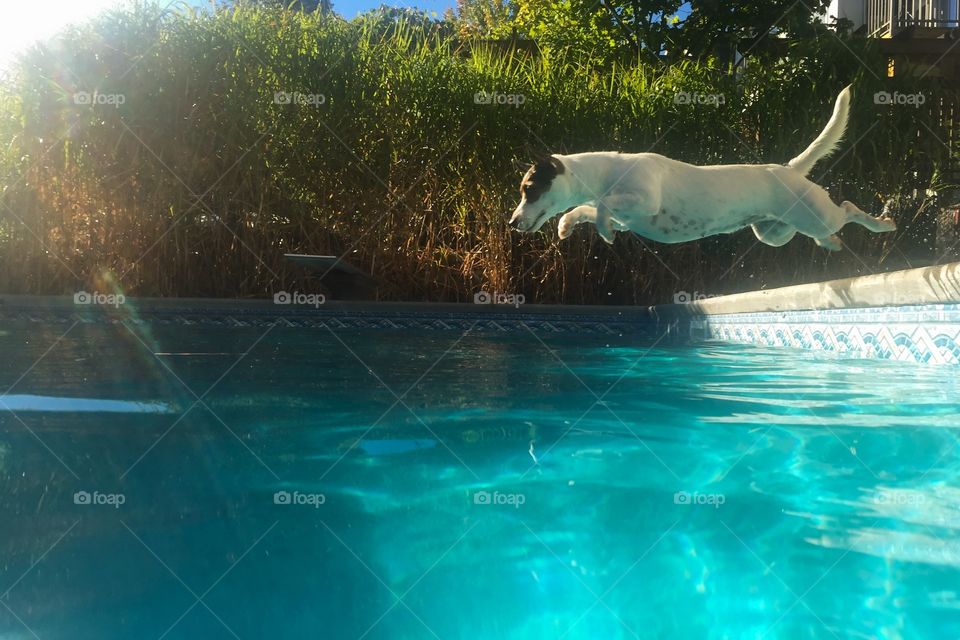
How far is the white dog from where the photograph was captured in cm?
405

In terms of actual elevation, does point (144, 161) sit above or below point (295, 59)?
below

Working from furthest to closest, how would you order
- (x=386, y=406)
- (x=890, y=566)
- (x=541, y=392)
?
(x=541, y=392) < (x=386, y=406) < (x=890, y=566)

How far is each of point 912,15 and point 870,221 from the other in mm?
9689

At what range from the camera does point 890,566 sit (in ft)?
4.26

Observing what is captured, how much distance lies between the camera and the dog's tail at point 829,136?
4508mm

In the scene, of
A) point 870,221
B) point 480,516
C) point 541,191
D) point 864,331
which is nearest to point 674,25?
point 870,221

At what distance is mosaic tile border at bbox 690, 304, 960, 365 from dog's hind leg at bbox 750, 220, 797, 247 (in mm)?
473

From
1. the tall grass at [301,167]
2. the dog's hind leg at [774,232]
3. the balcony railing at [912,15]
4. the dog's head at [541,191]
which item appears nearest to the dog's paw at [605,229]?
the dog's head at [541,191]

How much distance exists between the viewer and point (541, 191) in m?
4.02

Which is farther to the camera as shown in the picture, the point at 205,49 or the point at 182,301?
the point at 205,49

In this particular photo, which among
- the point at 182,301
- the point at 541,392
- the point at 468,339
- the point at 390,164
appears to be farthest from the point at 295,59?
the point at 541,392

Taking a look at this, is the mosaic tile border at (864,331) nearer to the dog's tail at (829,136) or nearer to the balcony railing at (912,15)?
the dog's tail at (829,136)

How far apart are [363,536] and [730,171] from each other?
3661 millimetres

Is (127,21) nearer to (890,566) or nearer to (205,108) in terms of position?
(205,108)
